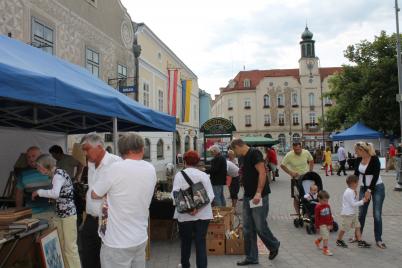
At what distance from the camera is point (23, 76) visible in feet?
12.7

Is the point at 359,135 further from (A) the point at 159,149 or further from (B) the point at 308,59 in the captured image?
(B) the point at 308,59

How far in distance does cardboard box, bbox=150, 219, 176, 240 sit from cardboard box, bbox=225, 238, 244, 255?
1257 mm

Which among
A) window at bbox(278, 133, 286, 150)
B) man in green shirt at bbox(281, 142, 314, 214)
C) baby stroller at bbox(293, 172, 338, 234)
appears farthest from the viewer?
window at bbox(278, 133, 286, 150)

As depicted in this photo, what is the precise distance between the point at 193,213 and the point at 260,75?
7935 centimetres

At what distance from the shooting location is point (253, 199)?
554 centimetres

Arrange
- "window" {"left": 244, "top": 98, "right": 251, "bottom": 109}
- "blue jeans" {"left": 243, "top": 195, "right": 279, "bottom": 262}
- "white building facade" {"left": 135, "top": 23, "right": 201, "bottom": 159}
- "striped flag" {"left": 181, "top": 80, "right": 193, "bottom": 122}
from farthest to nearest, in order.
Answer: "window" {"left": 244, "top": 98, "right": 251, "bottom": 109} → "striped flag" {"left": 181, "top": 80, "right": 193, "bottom": 122} → "white building facade" {"left": 135, "top": 23, "right": 201, "bottom": 159} → "blue jeans" {"left": 243, "top": 195, "right": 279, "bottom": 262}

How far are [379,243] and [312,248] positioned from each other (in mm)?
1054

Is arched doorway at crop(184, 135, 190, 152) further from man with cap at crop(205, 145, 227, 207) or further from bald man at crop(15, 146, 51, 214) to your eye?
bald man at crop(15, 146, 51, 214)

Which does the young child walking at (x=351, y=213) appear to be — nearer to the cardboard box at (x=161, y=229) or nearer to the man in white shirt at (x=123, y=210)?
the cardboard box at (x=161, y=229)

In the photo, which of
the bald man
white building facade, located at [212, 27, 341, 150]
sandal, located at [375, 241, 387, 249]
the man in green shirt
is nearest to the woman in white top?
sandal, located at [375, 241, 387, 249]

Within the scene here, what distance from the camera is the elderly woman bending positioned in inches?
181

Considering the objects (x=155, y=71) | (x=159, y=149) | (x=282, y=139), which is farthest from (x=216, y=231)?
(x=282, y=139)

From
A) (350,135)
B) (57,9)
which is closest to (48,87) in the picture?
(57,9)

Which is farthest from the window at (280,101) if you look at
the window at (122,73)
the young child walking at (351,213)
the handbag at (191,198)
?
the handbag at (191,198)
